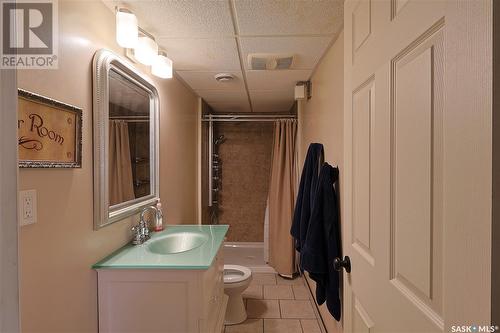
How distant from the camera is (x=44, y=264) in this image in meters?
0.97

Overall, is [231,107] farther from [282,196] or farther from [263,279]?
[263,279]

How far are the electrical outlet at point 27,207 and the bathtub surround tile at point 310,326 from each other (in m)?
2.11

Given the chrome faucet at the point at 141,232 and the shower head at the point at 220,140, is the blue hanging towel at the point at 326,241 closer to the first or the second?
the chrome faucet at the point at 141,232

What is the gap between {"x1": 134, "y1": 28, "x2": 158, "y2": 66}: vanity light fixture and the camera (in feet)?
5.17

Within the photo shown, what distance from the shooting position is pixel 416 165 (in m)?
0.64

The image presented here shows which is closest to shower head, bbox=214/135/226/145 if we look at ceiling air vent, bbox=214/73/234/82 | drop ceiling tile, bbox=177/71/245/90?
drop ceiling tile, bbox=177/71/245/90

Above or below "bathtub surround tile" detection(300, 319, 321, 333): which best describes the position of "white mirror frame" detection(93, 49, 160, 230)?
above

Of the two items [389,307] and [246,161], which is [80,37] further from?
[246,161]

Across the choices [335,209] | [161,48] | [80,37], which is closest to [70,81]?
[80,37]

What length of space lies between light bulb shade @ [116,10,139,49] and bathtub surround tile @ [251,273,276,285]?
2668 mm

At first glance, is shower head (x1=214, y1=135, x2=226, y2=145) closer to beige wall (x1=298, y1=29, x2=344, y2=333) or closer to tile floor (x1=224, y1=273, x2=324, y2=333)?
beige wall (x1=298, y1=29, x2=344, y2=333)

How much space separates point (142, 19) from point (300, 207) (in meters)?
1.73

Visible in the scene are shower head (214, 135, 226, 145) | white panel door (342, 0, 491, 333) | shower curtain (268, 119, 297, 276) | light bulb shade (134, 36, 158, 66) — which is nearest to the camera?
white panel door (342, 0, 491, 333)

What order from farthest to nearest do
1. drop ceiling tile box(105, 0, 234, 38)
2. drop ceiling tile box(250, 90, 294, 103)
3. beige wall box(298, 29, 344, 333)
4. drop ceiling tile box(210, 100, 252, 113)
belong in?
drop ceiling tile box(210, 100, 252, 113)
drop ceiling tile box(250, 90, 294, 103)
beige wall box(298, 29, 344, 333)
drop ceiling tile box(105, 0, 234, 38)
